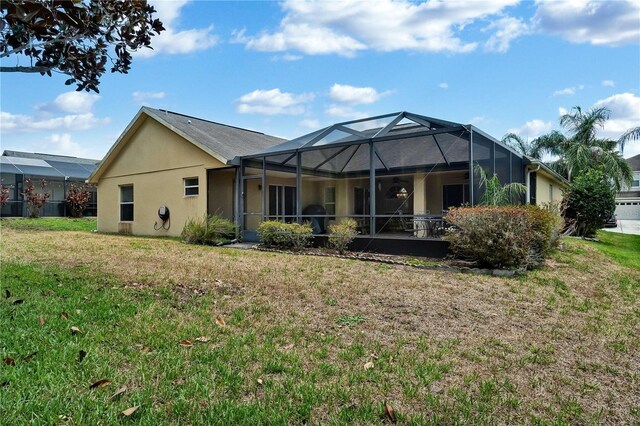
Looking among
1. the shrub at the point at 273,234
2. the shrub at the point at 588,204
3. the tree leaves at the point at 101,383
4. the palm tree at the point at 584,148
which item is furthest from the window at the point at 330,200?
the palm tree at the point at 584,148

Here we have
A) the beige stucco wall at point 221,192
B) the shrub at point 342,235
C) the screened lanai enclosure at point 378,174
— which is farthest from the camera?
the beige stucco wall at point 221,192

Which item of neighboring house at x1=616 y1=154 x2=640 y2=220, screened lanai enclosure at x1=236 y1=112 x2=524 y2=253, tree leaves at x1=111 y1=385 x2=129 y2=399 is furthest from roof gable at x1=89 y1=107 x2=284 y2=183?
neighboring house at x1=616 y1=154 x2=640 y2=220

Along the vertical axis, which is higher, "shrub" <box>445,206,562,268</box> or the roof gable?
the roof gable

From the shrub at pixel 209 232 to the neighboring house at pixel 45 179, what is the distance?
17.3 m

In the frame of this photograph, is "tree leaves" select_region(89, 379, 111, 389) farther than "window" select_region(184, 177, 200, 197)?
No

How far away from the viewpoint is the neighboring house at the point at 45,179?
24.1 meters

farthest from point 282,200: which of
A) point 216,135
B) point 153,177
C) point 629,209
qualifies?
point 629,209

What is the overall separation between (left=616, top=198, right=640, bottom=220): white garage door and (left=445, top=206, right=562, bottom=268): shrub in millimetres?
35908

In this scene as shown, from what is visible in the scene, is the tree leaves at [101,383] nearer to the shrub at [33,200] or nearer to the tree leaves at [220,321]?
the tree leaves at [220,321]

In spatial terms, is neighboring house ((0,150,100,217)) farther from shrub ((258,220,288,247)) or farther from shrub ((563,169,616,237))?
shrub ((563,169,616,237))

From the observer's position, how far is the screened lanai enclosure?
10.7m

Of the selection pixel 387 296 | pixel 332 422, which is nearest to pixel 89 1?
pixel 332 422

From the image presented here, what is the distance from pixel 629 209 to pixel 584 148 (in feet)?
57.9

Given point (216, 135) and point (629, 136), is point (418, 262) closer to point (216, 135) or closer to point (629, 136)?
point (216, 135)
